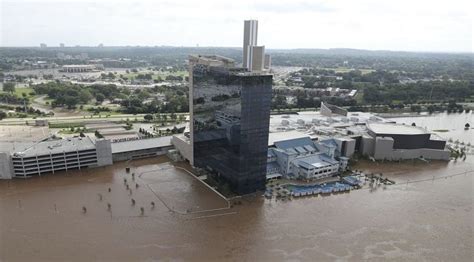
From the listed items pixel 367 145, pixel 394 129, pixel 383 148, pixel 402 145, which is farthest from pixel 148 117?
pixel 402 145

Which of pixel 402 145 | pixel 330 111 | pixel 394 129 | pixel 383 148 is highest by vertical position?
pixel 394 129

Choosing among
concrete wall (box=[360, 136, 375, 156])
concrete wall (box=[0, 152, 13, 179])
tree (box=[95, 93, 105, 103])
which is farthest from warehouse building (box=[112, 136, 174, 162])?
tree (box=[95, 93, 105, 103])

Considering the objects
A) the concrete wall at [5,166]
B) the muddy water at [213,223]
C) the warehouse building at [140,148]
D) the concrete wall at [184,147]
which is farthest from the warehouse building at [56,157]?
the concrete wall at [184,147]

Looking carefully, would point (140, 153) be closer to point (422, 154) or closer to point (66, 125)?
point (66, 125)

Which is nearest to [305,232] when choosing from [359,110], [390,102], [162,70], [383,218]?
[383,218]

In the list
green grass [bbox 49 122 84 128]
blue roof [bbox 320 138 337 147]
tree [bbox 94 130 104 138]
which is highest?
blue roof [bbox 320 138 337 147]

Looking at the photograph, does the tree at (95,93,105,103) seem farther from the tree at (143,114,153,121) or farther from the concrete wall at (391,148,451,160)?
the concrete wall at (391,148,451,160)
